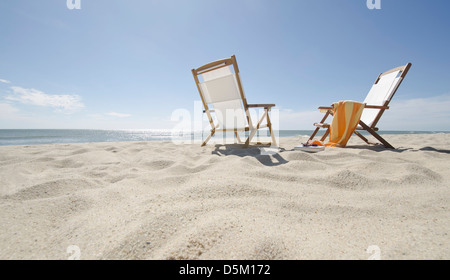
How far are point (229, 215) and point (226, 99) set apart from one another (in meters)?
2.79

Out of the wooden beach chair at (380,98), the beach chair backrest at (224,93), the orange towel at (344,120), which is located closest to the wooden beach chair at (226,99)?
the beach chair backrest at (224,93)

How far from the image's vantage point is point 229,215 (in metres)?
0.97

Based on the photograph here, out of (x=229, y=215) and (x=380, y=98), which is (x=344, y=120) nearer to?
(x=380, y=98)

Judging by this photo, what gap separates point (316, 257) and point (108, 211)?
3.50 ft

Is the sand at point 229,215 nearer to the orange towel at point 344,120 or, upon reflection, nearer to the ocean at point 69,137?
the orange towel at point 344,120

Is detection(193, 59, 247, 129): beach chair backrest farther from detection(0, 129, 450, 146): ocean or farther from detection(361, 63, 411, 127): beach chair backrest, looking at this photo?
detection(0, 129, 450, 146): ocean

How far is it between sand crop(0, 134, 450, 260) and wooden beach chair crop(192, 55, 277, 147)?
1.80 m

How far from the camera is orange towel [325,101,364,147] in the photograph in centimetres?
323

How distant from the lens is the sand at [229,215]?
0.75 meters

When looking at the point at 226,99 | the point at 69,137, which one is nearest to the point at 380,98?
the point at 226,99

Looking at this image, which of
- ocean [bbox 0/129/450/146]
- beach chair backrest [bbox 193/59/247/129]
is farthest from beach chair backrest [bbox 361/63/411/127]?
ocean [bbox 0/129/450/146]

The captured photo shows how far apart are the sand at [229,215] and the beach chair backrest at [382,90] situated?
2031 millimetres
